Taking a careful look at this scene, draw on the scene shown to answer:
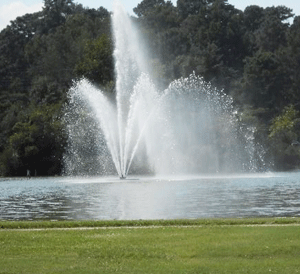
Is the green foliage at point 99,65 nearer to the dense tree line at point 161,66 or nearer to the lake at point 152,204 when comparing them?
the dense tree line at point 161,66

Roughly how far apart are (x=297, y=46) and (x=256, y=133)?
130ft

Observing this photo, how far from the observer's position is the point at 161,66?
358 ft

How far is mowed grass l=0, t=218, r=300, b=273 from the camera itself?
16.3 metres

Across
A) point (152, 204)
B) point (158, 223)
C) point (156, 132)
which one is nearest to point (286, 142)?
point (156, 132)

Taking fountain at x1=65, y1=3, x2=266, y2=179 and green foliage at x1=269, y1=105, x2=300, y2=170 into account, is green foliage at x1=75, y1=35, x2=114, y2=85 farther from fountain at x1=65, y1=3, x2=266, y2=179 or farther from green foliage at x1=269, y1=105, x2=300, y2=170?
green foliage at x1=269, y1=105, x2=300, y2=170

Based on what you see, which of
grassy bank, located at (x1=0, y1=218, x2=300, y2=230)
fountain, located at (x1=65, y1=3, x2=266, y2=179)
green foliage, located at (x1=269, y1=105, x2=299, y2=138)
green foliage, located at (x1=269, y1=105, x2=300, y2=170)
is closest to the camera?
grassy bank, located at (x1=0, y1=218, x2=300, y2=230)

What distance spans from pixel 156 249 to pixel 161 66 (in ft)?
302

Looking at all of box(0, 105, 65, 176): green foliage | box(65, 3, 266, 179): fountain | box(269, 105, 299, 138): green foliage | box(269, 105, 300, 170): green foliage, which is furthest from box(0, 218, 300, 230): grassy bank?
box(269, 105, 299, 138): green foliage

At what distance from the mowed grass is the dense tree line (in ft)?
→ 210

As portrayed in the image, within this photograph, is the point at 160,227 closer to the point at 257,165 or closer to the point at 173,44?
the point at 257,165

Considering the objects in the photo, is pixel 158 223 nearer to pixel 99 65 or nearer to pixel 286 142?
pixel 286 142

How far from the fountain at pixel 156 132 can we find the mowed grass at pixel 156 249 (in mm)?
46130

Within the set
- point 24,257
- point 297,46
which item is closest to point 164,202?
point 24,257

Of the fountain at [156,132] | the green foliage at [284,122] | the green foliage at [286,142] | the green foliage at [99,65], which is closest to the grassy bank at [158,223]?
the fountain at [156,132]
